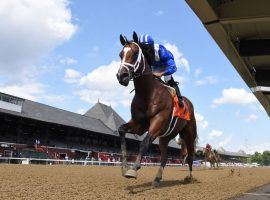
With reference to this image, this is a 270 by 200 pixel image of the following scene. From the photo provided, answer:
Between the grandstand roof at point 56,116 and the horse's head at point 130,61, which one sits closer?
the horse's head at point 130,61

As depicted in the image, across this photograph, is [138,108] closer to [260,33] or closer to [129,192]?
[129,192]

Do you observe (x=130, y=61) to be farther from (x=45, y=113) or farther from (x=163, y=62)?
(x=45, y=113)

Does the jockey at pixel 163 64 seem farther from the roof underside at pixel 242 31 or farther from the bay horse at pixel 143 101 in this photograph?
the roof underside at pixel 242 31

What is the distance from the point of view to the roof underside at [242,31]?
22.1 ft

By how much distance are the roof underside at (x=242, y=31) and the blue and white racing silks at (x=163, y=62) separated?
1041 millimetres

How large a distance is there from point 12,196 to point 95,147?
43.2 m

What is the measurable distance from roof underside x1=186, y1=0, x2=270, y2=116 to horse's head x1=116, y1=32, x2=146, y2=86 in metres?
1.23

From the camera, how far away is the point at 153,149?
203ft

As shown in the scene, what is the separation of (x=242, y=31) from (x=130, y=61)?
9.54ft

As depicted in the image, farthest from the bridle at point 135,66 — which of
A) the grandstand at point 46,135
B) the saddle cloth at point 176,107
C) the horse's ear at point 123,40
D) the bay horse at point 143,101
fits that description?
the grandstand at point 46,135

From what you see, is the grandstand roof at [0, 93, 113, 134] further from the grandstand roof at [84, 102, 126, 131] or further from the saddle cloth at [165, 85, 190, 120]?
the saddle cloth at [165, 85, 190, 120]

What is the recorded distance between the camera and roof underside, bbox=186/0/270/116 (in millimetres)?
6723

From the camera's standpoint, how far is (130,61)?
22.5 feet

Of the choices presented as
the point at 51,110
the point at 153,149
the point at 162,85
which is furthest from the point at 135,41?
the point at 153,149
